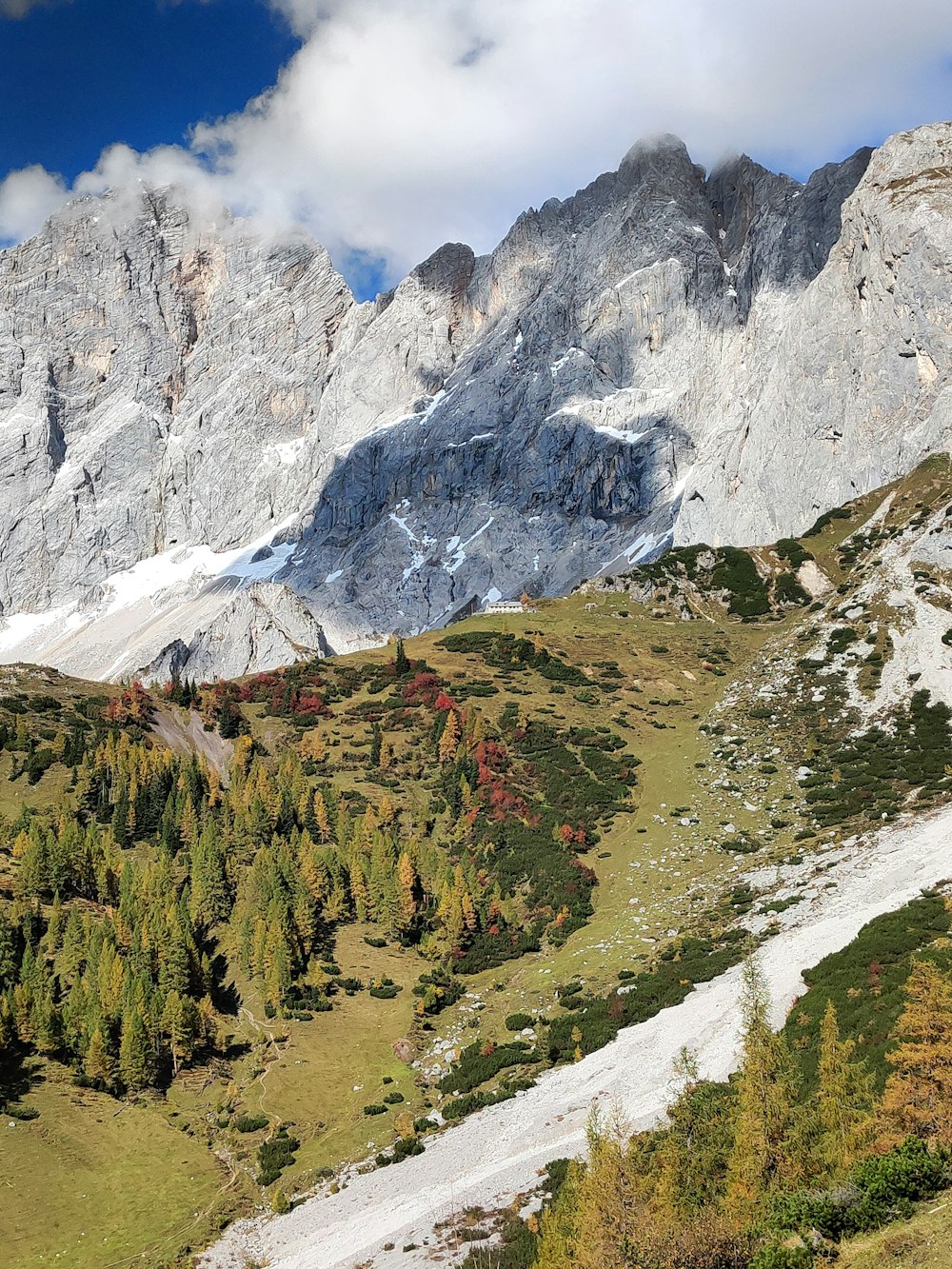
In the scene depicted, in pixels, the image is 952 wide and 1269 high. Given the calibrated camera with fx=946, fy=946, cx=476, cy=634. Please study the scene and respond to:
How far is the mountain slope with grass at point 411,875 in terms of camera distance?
42.9m

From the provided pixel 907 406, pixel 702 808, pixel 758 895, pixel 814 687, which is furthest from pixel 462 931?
pixel 907 406

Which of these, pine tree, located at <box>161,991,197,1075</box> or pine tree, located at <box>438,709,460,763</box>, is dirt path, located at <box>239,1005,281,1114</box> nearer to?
pine tree, located at <box>161,991,197,1075</box>

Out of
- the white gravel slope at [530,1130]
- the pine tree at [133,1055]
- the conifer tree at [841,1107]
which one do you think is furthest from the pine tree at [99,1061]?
the conifer tree at [841,1107]

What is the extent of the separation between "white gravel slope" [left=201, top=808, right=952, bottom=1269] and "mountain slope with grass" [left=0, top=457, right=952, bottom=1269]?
259 millimetres

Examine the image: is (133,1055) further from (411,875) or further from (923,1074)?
(923,1074)

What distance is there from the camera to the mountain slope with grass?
1688 inches

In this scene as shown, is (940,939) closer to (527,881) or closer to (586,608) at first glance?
(527,881)

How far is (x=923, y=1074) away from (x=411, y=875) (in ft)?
138

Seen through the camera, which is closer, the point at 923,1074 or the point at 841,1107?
the point at 841,1107

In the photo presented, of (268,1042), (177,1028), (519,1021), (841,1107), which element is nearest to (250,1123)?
(268,1042)

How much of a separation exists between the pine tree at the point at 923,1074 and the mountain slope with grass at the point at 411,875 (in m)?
13.3

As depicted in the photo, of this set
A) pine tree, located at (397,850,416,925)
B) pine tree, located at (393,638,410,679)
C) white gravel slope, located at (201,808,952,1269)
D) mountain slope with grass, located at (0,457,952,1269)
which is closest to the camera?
white gravel slope, located at (201,808,952,1269)

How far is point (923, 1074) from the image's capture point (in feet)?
87.4

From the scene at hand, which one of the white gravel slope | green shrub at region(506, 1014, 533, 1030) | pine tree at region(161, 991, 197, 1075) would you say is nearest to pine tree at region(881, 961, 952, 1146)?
the white gravel slope
